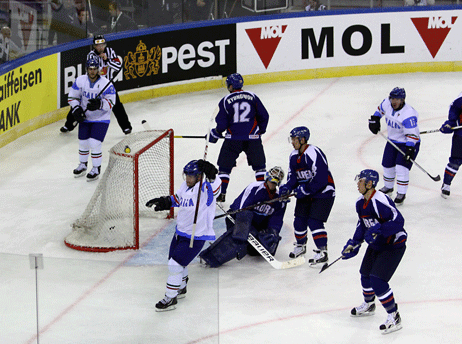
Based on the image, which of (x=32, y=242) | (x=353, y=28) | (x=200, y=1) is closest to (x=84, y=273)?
(x=32, y=242)

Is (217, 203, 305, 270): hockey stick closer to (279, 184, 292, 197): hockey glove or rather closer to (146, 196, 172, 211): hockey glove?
(279, 184, 292, 197): hockey glove

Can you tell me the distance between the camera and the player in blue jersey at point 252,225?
6508 millimetres

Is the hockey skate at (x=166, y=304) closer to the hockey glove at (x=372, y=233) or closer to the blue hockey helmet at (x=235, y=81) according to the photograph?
the hockey glove at (x=372, y=233)

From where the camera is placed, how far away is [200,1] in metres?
12.1

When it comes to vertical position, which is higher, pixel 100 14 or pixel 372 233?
pixel 100 14

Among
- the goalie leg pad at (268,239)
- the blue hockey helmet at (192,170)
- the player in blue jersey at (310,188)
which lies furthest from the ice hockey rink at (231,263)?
the blue hockey helmet at (192,170)

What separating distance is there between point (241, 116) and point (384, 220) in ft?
8.58

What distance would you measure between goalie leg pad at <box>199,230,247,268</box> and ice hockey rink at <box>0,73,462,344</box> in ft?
0.35

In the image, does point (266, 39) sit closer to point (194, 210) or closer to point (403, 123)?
point (403, 123)

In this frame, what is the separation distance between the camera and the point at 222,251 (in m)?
6.50

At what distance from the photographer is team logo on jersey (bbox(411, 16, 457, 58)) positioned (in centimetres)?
1278

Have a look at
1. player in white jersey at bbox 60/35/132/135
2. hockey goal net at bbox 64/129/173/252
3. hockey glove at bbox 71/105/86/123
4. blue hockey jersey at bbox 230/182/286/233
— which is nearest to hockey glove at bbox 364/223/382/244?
blue hockey jersey at bbox 230/182/286/233

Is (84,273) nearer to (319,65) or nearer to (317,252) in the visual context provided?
(317,252)

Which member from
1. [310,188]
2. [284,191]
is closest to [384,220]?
[310,188]
